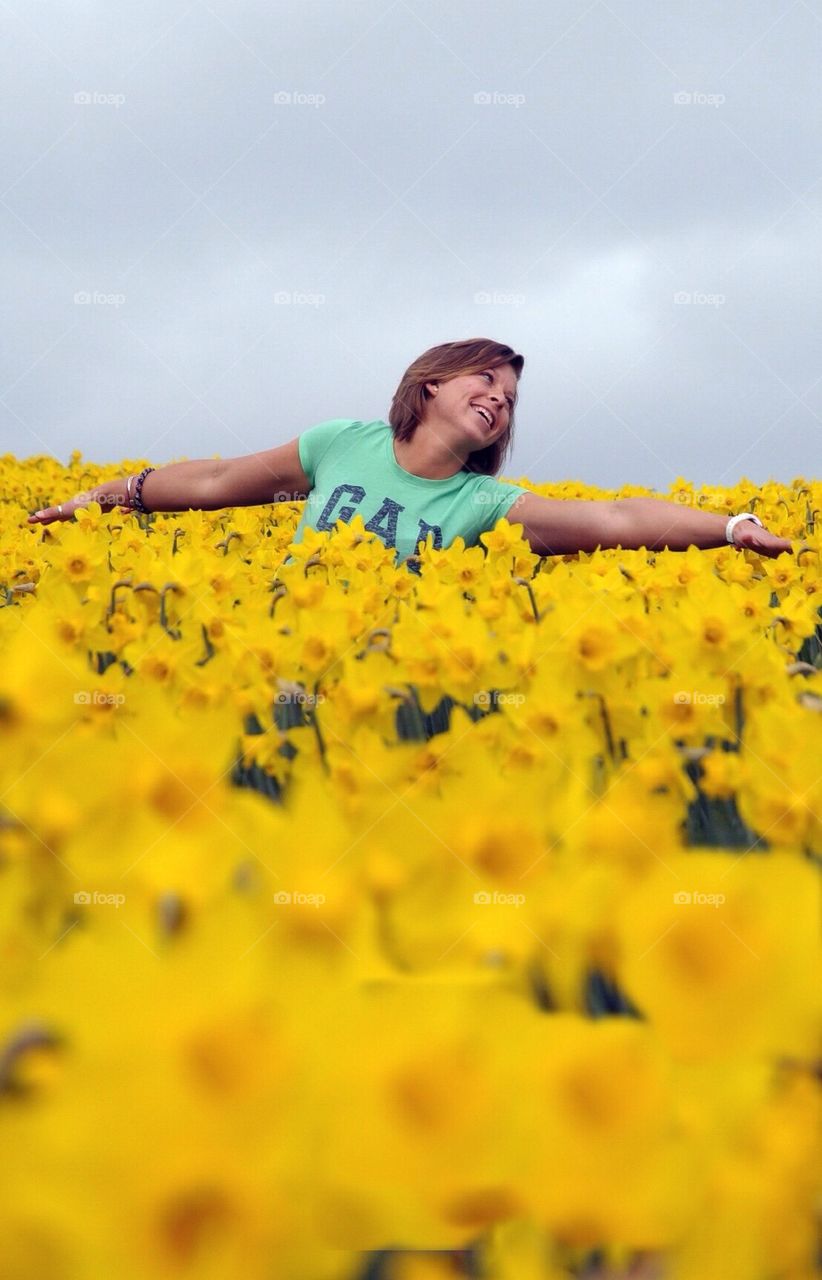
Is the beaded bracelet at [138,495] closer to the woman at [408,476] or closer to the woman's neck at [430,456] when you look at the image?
the woman at [408,476]

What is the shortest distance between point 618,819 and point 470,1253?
301mm

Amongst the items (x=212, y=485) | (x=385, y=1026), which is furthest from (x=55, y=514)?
(x=385, y=1026)

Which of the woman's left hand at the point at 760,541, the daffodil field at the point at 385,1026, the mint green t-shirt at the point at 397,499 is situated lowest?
the daffodil field at the point at 385,1026

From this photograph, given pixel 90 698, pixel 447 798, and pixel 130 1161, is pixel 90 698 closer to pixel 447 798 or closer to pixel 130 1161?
pixel 447 798

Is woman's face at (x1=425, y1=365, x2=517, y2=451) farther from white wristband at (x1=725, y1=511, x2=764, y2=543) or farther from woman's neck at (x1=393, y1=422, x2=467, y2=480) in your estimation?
white wristband at (x1=725, y1=511, x2=764, y2=543)

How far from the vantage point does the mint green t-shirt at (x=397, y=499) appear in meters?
4.09

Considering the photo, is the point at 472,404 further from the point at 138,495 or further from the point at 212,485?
the point at 138,495

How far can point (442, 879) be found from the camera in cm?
65

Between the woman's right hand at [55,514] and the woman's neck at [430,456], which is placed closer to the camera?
the woman's right hand at [55,514]

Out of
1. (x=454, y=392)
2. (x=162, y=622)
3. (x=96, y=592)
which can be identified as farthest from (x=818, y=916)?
(x=454, y=392)

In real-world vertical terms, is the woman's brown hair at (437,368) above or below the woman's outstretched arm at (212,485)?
above

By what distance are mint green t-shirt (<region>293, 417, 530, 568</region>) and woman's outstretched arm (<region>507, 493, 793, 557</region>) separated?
12.7 inches

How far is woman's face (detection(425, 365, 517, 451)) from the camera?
4348mm

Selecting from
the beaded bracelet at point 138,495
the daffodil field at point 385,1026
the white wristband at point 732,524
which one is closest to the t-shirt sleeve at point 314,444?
the beaded bracelet at point 138,495
